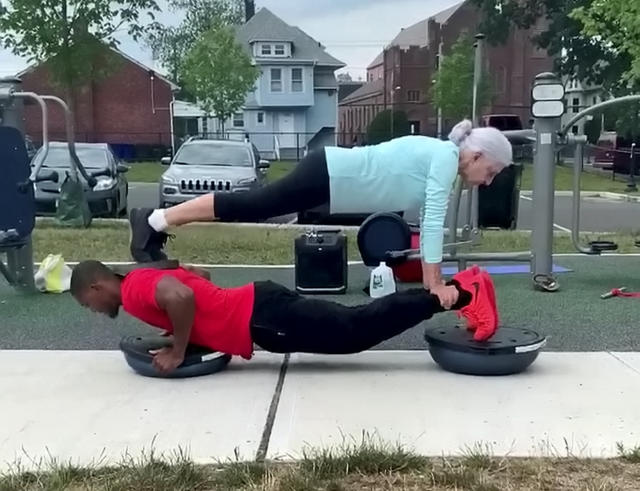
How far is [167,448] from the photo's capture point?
3277 mm

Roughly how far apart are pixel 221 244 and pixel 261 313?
530 cm

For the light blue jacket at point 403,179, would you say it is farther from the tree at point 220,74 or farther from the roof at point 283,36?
the roof at point 283,36

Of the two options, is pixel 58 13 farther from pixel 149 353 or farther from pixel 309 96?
pixel 309 96

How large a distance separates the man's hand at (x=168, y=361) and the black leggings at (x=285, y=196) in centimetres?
78

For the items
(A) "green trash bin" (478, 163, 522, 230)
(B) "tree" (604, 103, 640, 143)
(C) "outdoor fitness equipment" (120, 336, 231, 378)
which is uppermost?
(B) "tree" (604, 103, 640, 143)

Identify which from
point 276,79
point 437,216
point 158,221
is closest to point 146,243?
point 158,221

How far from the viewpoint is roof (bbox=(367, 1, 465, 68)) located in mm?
61222

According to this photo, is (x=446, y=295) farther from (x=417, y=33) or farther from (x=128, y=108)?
(x=417, y=33)

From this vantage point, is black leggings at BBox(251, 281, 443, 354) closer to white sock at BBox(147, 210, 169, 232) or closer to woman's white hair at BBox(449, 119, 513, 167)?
white sock at BBox(147, 210, 169, 232)

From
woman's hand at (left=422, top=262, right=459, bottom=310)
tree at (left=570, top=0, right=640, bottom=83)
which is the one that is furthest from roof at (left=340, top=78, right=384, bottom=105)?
woman's hand at (left=422, top=262, right=459, bottom=310)

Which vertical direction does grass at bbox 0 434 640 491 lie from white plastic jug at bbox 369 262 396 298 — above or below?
below

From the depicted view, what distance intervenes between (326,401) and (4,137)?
365 cm

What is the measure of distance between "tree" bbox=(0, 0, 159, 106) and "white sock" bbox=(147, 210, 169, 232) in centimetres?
2074

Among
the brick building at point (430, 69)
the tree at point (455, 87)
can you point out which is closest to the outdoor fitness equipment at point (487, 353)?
the tree at point (455, 87)
